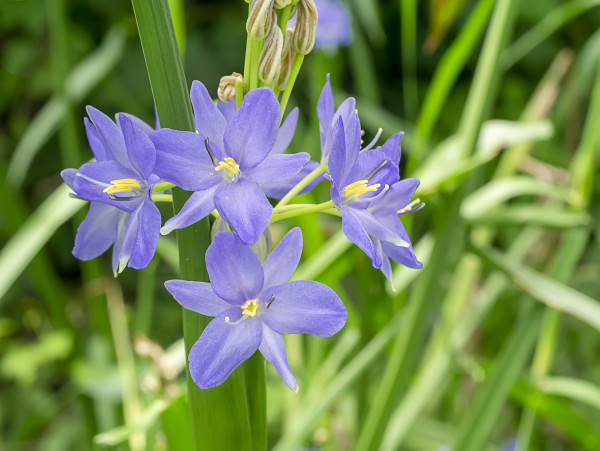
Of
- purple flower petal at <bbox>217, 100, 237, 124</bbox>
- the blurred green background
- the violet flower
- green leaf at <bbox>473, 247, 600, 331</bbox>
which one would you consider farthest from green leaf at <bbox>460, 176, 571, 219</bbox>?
purple flower petal at <bbox>217, 100, 237, 124</bbox>

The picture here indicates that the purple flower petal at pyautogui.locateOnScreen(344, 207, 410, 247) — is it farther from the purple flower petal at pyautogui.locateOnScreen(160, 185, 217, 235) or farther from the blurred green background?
the blurred green background

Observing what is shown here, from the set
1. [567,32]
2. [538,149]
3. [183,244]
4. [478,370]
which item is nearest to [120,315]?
[478,370]

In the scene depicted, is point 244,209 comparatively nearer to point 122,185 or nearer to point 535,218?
point 122,185

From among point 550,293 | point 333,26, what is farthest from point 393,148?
point 333,26

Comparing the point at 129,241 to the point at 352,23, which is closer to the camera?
the point at 129,241

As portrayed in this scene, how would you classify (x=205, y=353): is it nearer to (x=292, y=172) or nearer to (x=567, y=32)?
(x=292, y=172)

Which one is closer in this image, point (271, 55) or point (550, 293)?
point (271, 55)
